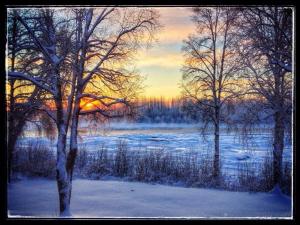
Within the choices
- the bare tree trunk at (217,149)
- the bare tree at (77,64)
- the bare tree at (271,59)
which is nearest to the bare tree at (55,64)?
the bare tree at (77,64)

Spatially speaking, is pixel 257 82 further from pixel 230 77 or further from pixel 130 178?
pixel 130 178

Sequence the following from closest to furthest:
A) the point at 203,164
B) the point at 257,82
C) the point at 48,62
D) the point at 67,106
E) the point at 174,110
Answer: the point at 48,62 → the point at 67,106 → the point at 257,82 → the point at 174,110 → the point at 203,164

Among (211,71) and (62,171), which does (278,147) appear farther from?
(62,171)

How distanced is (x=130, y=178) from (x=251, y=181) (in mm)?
2793

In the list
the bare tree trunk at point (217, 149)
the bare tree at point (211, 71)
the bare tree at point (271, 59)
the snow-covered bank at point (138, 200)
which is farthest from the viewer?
the bare tree trunk at point (217, 149)

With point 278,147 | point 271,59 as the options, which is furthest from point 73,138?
point 278,147

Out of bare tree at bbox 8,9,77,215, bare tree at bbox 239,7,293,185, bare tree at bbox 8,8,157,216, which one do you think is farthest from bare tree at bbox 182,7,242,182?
bare tree at bbox 8,9,77,215

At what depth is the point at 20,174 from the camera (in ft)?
16.6

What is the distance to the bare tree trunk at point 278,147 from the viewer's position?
18.6 feet

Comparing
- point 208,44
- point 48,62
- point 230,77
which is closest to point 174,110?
point 230,77

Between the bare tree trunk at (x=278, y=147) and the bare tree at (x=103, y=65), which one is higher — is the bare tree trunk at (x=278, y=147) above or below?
below

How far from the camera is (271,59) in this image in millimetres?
4363

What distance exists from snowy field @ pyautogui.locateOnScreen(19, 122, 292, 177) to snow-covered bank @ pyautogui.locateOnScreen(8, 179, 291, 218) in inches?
33.4

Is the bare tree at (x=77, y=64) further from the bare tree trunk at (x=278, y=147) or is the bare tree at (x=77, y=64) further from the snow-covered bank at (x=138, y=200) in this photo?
the bare tree trunk at (x=278, y=147)
